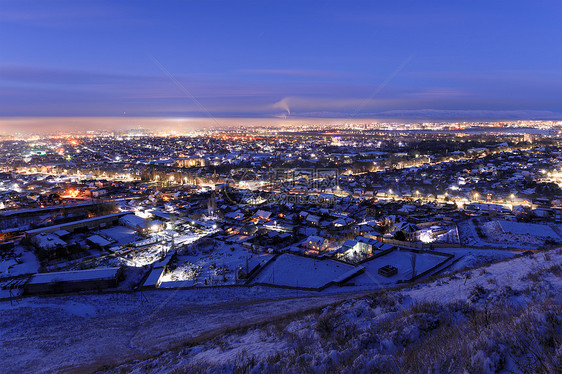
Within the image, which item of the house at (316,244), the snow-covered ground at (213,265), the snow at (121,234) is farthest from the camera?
the snow at (121,234)

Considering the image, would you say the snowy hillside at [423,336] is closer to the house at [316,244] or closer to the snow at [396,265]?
the snow at [396,265]

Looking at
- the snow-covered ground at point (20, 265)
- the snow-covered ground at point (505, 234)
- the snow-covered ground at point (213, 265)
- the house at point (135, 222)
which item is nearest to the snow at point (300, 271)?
the snow-covered ground at point (213, 265)

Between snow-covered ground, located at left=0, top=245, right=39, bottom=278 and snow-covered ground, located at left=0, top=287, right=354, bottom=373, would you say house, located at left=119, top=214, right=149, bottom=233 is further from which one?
snow-covered ground, located at left=0, top=287, right=354, bottom=373

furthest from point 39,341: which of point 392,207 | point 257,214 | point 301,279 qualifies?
point 392,207

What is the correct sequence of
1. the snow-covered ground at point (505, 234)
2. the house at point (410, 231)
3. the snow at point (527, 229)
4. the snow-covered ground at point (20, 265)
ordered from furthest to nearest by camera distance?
the house at point (410, 231)
the snow at point (527, 229)
the snow-covered ground at point (505, 234)
the snow-covered ground at point (20, 265)

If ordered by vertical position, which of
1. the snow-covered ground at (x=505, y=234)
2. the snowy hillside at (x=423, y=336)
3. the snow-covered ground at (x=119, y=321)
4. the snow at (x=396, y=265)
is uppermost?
the snowy hillside at (x=423, y=336)

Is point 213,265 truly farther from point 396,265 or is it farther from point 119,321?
point 396,265

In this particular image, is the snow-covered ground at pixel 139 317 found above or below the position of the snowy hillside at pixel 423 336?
below

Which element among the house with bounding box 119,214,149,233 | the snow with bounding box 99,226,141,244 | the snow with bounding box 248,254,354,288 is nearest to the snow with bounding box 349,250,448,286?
the snow with bounding box 248,254,354,288

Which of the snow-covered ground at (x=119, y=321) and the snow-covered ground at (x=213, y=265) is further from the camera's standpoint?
the snow-covered ground at (x=213, y=265)
